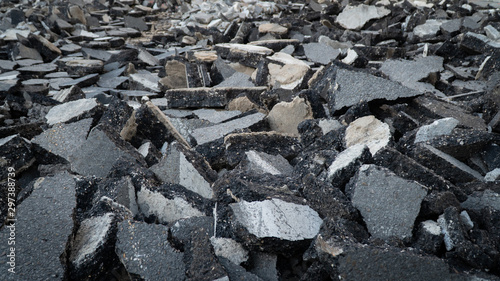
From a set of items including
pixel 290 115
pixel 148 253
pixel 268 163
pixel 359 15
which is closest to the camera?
pixel 148 253

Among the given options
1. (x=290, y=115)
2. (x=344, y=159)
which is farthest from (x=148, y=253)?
(x=290, y=115)

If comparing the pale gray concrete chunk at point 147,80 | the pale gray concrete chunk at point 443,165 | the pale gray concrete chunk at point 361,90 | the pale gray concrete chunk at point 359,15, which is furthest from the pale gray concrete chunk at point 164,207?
the pale gray concrete chunk at point 359,15

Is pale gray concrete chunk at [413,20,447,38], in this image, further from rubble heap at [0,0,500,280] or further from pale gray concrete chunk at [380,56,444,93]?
pale gray concrete chunk at [380,56,444,93]

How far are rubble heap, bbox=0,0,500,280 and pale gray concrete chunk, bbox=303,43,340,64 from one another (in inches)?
2.2

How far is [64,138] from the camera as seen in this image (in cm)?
299

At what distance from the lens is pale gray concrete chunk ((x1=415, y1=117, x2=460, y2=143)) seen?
99.3 inches

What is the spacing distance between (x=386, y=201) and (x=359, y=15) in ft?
20.7

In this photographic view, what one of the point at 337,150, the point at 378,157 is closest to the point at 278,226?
the point at 378,157

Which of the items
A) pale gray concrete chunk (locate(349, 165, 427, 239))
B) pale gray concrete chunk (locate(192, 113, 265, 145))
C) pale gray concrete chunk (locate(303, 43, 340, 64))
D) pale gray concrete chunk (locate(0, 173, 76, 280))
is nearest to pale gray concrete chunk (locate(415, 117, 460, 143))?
pale gray concrete chunk (locate(349, 165, 427, 239))

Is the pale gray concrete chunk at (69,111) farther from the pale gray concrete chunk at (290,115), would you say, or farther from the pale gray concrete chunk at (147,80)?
the pale gray concrete chunk at (290,115)

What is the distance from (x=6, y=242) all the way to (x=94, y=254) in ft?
1.53

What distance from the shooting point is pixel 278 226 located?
1.85m

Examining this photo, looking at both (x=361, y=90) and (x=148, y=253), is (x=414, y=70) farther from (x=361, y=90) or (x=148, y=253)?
(x=148, y=253)

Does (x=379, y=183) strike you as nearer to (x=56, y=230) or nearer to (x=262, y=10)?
(x=56, y=230)
